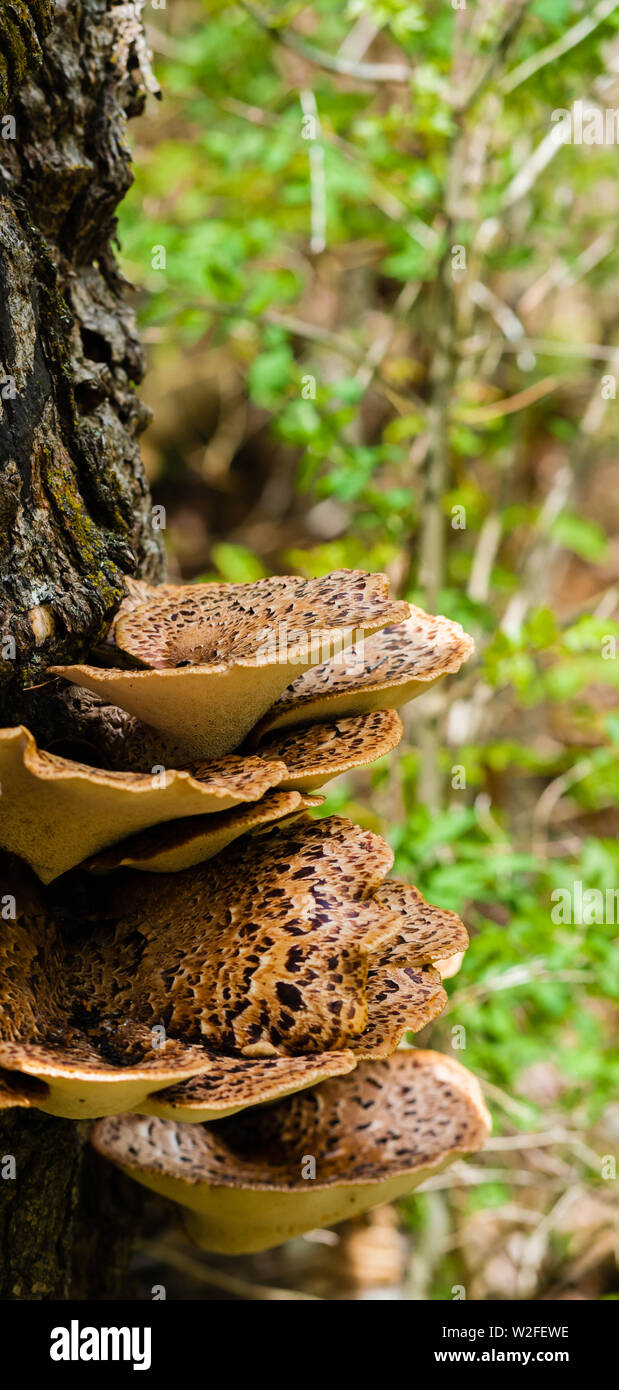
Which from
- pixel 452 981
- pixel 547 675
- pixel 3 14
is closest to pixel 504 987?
pixel 452 981

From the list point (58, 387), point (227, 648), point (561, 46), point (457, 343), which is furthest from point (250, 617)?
point (561, 46)

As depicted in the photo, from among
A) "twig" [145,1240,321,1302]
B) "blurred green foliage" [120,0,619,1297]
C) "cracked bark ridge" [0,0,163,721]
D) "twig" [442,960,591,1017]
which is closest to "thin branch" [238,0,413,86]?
"blurred green foliage" [120,0,619,1297]

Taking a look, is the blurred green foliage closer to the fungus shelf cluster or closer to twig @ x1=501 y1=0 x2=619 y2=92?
twig @ x1=501 y1=0 x2=619 y2=92

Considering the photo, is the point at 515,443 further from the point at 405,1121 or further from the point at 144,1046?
the point at 144,1046

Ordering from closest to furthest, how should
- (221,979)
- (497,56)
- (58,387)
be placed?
(221,979), (58,387), (497,56)

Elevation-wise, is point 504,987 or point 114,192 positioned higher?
point 114,192

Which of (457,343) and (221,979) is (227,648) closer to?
(221,979)
